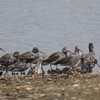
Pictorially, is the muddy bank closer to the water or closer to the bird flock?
the bird flock

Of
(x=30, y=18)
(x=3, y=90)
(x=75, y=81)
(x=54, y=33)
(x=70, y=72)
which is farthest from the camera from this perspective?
(x=30, y=18)

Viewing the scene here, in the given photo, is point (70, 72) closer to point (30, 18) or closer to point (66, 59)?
point (66, 59)

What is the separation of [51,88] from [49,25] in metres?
27.1

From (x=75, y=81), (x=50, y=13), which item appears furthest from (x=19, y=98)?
(x=50, y=13)

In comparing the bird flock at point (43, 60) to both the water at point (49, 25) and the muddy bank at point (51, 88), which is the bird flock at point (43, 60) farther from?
the water at point (49, 25)

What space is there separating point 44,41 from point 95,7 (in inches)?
991

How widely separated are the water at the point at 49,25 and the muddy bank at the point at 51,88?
687 cm

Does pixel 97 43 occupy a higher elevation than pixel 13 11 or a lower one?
lower

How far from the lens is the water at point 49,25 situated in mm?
28516

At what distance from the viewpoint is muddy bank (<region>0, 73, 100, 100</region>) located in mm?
11062

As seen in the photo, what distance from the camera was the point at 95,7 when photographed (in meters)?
53.8

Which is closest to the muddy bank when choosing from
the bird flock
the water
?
the bird flock

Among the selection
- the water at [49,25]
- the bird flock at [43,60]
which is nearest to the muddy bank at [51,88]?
the bird flock at [43,60]

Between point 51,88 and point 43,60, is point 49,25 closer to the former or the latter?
point 43,60
